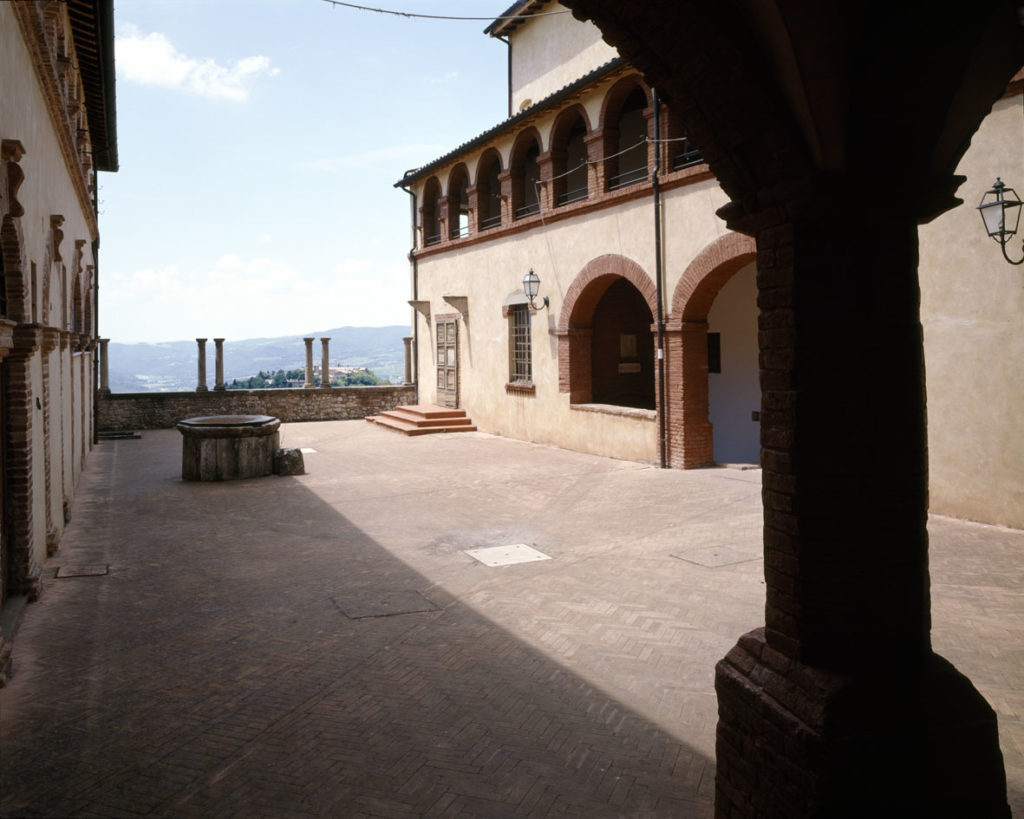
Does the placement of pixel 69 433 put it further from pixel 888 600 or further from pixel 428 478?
pixel 888 600

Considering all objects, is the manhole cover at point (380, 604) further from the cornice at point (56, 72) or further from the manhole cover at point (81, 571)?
the cornice at point (56, 72)

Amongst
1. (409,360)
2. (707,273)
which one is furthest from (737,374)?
(409,360)

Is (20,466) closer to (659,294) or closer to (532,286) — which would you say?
(659,294)

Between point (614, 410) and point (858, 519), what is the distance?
1225 cm

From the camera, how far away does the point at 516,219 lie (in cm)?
1864

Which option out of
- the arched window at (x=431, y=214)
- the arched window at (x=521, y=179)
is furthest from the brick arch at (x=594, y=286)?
the arched window at (x=431, y=214)

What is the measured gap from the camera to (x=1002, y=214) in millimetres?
8453

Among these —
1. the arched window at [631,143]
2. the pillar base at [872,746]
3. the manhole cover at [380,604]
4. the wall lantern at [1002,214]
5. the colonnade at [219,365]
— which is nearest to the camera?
the pillar base at [872,746]

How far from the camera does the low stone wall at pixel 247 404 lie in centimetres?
2275

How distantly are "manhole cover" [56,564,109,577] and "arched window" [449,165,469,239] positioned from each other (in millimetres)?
14922

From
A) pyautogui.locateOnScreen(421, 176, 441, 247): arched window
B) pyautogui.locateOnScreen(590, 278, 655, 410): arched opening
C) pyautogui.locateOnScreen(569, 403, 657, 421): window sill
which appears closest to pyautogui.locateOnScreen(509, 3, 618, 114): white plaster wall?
pyautogui.locateOnScreen(421, 176, 441, 247): arched window

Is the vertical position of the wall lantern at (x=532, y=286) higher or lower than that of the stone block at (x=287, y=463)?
higher

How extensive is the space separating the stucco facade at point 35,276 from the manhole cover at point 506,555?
411 cm

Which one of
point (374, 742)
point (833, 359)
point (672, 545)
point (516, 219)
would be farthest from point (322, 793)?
point (516, 219)
